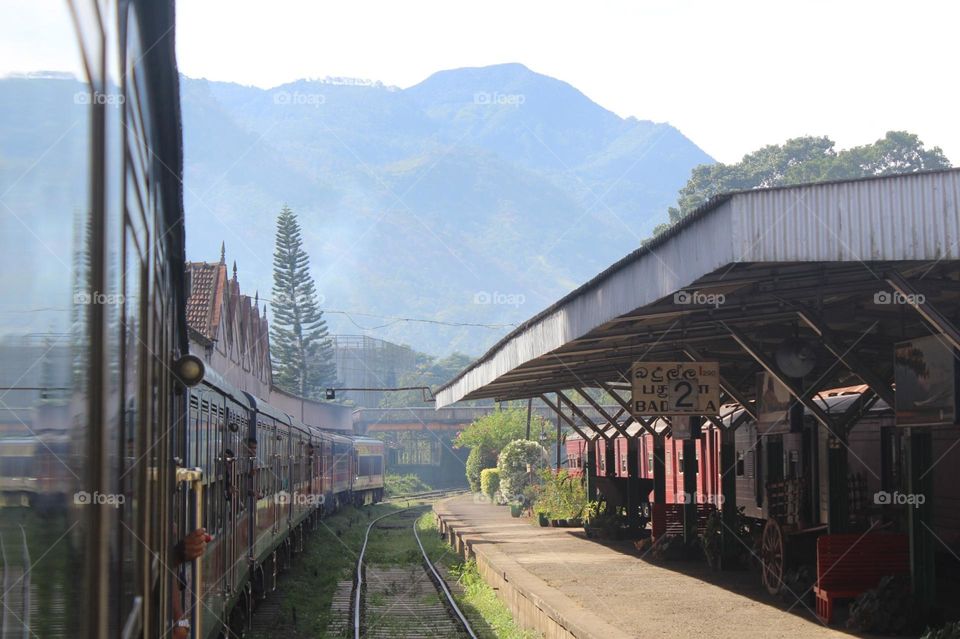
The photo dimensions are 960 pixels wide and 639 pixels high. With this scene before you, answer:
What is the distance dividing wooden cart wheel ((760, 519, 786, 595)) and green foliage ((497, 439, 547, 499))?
87.7ft

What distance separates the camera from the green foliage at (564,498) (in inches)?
1156

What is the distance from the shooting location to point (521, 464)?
1667 inches

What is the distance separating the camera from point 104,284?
2.20m

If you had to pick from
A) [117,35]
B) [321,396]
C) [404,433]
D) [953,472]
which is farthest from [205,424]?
[321,396]

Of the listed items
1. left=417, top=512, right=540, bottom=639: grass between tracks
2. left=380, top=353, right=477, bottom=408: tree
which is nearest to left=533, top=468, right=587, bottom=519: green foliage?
left=417, top=512, right=540, bottom=639: grass between tracks

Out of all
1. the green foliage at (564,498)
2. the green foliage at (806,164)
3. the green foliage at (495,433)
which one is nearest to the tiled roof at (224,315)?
the green foliage at (564,498)

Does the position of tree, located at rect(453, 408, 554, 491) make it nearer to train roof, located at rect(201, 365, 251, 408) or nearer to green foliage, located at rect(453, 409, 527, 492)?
green foliage, located at rect(453, 409, 527, 492)

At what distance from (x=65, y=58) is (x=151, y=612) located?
115 inches

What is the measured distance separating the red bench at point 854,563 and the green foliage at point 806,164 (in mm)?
80806

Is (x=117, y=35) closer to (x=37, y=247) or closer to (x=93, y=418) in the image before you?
(x=93, y=418)

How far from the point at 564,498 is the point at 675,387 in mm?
15575

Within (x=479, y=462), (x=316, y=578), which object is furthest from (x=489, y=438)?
(x=316, y=578)

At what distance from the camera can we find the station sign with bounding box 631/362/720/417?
14.5 m

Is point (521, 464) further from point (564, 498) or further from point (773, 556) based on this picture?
point (773, 556)
